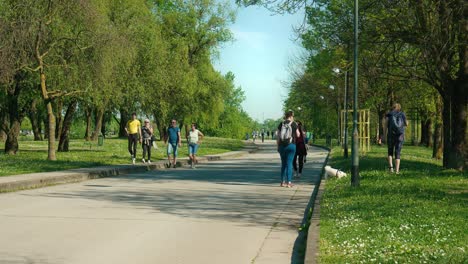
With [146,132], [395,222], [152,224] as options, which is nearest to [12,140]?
[146,132]

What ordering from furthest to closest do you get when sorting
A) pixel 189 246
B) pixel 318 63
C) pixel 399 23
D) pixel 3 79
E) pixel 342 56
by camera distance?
pixel 318 63, pixel 342 56, pixel 3 79, pixel 399 23, pixel 189 246

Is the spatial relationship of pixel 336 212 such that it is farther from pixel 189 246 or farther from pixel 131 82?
pixel 131 82

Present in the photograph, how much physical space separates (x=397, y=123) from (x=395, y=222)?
9.18 meters

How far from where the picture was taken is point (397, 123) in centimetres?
1770

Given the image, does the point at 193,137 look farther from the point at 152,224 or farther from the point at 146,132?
the point at 152,224

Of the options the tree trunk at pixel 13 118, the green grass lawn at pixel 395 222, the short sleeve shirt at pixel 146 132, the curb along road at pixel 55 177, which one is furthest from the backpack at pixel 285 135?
the tree trunk at pixel 13 118

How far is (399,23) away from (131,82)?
17.4 m

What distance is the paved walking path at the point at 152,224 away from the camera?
7638 millimetres

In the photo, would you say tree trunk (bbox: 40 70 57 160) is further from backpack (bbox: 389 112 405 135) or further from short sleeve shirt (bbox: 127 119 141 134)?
backpack (bbox: 389 112 405 135)

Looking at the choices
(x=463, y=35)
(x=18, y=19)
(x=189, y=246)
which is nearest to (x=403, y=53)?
(x=463, y=35)

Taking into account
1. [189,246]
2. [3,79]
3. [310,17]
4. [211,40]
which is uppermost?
[211,40]

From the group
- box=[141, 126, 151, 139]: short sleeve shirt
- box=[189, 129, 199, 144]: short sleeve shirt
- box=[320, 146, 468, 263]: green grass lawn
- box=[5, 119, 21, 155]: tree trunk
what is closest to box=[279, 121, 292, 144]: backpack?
box=[320, 146, 468, 263]: green grass lawn

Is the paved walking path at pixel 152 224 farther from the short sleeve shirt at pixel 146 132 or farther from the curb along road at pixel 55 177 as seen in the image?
the short sleeve shirt at pixel 146 132

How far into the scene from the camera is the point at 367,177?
16.8 m
